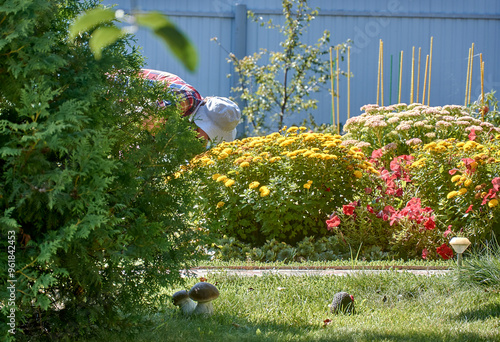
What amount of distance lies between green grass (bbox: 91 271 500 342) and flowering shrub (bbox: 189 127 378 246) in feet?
4.41

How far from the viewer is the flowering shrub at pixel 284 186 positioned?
482cm

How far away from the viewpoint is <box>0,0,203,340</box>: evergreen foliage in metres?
1.92

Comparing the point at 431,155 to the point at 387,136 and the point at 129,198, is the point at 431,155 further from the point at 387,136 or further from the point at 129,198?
the point at 129,198

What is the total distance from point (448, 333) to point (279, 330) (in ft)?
2.56

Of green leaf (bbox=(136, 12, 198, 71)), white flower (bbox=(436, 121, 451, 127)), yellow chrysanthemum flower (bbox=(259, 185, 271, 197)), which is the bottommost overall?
yellow chrysanthemum flower (bbox=(259, 185, 271, 197))

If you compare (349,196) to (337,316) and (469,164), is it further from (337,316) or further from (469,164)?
(337,316)

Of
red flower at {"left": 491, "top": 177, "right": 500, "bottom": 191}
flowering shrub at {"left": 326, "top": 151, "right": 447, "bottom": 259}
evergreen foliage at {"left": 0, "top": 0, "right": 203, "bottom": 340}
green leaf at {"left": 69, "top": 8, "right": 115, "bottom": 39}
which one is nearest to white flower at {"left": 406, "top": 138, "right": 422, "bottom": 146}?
flowering shrub at {"left": 326, "top": 151, "right": 447, "bottom": 259}

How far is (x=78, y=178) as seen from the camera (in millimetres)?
1978

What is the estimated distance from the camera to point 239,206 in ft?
16.4

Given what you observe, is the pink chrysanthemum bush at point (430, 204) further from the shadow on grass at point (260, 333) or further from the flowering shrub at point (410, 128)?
the shadow on grass at point (260, 333)

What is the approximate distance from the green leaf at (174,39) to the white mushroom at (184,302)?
2518 millimetres

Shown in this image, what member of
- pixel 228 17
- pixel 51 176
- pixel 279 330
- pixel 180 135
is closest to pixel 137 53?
pixel 180 135

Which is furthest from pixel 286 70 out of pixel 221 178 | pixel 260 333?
pixel 260 333

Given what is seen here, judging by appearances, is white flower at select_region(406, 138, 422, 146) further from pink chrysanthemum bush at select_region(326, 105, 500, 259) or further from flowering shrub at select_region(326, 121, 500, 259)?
flowering shrub at select_region(326, 121, 500, 259)
